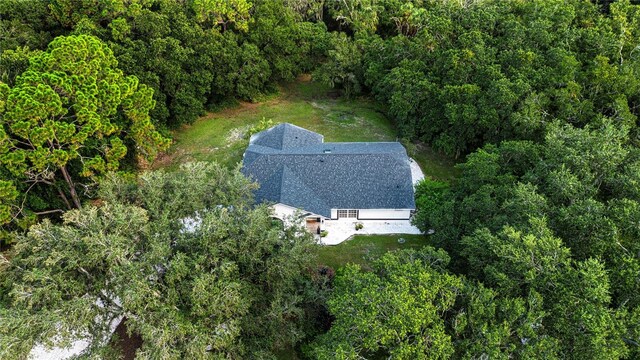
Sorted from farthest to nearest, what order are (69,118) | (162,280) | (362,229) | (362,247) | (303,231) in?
(362,229), (362,247), (69,118), (303,231), (162,280)

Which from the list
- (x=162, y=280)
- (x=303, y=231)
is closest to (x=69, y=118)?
(x=162, y=280)

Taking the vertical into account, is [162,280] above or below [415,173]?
above

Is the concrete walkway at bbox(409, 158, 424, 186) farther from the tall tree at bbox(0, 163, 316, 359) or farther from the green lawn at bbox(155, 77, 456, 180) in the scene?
the tall tree at bbox(0, 163, 316, 359)

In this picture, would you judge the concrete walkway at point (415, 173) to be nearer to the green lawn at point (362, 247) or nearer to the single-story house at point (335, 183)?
the single-story house at point (335, 183)

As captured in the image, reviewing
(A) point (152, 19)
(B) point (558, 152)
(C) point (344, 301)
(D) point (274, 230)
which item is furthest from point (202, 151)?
(B) point (558, 152)

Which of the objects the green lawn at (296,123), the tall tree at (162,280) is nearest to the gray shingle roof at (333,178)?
the green lawn at (296,123)

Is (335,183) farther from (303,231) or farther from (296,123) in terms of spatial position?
(296,123)

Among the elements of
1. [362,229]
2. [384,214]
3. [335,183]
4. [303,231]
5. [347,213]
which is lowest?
[362,229]
